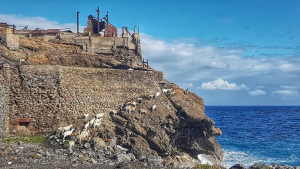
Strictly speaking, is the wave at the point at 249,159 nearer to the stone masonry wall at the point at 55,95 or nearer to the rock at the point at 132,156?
the rock at the point at 132,156

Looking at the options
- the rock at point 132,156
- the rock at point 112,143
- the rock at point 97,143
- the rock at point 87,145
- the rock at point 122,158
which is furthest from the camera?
the rock at point 112,143

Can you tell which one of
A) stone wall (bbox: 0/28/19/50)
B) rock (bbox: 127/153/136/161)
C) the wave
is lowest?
the wave

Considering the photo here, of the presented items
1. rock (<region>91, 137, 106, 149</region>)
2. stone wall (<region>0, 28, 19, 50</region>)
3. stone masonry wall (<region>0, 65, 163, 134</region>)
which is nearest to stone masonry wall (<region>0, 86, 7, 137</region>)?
stone masonry wall (<region>0, 65, 163, 134</region>)

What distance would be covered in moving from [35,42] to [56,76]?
1282 cm

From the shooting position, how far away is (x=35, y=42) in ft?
125

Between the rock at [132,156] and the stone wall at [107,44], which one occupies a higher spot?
the stone wall at [107,44]

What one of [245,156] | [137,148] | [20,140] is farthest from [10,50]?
[245,156]

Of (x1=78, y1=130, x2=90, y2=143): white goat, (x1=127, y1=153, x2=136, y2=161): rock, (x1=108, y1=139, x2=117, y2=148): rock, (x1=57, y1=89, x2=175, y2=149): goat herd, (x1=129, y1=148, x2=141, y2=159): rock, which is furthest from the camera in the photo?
(x1=108, y1=139, x2=117, y2=148): rock

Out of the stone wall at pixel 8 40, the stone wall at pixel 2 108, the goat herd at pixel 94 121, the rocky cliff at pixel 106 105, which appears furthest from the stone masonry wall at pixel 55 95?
the stone wall at pixel 8 40

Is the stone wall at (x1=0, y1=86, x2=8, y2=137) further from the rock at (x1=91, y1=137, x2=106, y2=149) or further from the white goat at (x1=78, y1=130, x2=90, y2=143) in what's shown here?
the rock at (x1=91, y1=137, x2=106, y2=149)

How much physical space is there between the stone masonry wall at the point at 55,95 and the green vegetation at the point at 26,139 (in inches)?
35.4

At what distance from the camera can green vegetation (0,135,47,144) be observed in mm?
23645

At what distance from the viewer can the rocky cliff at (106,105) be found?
26.2 meters

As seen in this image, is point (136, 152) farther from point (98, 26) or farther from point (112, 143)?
point (98, 26)
